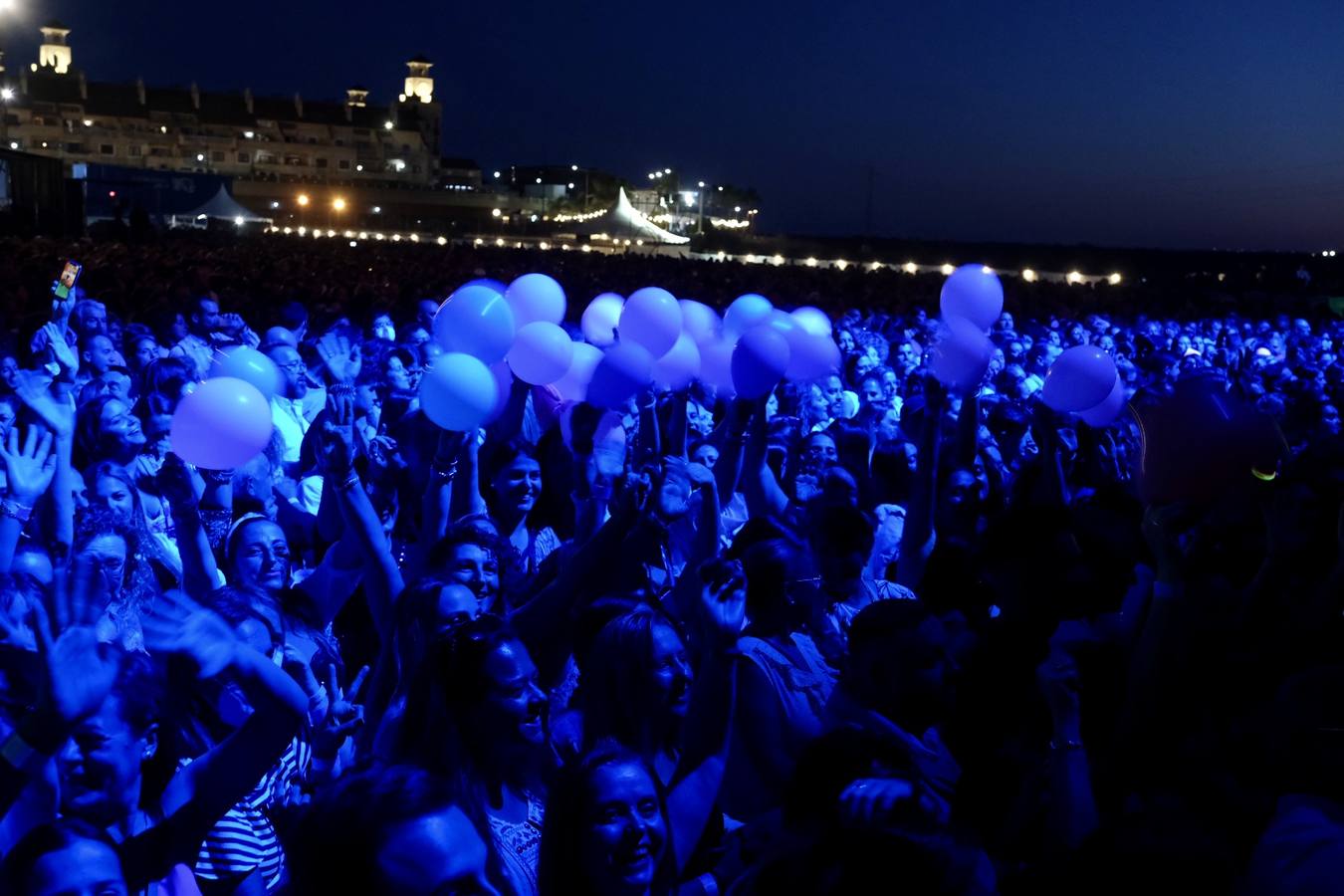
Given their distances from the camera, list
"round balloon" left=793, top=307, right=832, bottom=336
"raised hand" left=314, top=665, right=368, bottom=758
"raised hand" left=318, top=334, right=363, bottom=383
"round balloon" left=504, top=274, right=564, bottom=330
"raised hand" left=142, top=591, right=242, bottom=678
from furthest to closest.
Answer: "raised hand" left=318, top=334, right=363, bottom=383 < "round balloon" left=793, top=307, right=832, bottom=336 < "round balloon" left=504, top=274, right=564, bottom=330 < "raised hand" left=314, top=665, right=368, bottom=758 < "raised hand" left=142, top=591, right=242, bottom=678

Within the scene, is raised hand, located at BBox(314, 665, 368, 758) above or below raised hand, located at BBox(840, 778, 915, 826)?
below

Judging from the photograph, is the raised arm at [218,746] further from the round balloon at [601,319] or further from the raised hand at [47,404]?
the round balloon at [601,319]

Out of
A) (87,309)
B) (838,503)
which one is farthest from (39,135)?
(838,503)

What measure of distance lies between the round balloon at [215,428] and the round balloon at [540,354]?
4.73 ft

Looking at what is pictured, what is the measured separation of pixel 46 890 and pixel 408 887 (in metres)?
0.47

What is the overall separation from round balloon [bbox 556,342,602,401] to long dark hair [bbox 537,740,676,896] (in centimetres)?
309

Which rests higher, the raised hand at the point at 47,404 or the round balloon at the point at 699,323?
the round balloon at the point at 699,323

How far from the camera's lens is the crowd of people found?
6.13 ft

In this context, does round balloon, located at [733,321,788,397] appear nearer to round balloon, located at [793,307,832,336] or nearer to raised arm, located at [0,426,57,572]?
round balloon, located at [793,307,832,336]

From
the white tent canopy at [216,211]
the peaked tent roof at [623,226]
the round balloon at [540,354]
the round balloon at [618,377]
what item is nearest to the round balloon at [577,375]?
the round balloon at [540,354]

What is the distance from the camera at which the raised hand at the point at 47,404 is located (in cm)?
417

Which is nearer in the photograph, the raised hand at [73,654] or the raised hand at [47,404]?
the raised hand at [73,654]

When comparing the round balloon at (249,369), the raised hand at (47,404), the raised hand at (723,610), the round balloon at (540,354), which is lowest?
the raised hand at (723,610)

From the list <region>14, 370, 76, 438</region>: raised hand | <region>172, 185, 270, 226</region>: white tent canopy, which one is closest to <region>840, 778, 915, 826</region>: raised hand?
<region>14, 370, 76, 438</region>: raised hand
